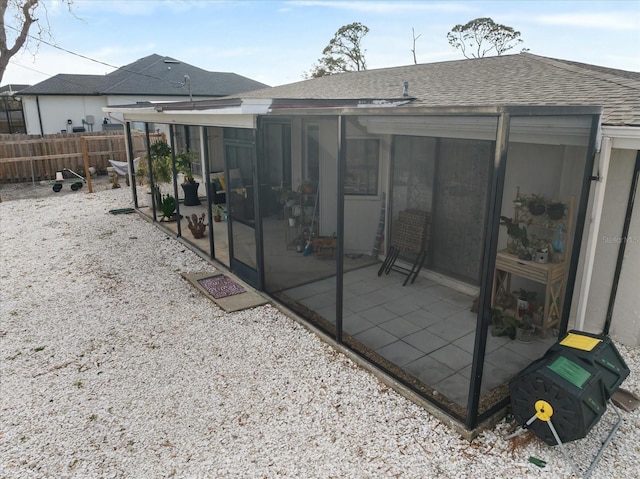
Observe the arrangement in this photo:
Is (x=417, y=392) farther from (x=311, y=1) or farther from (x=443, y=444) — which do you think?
(x=311, y=1)

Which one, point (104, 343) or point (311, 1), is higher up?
point (311, 1)

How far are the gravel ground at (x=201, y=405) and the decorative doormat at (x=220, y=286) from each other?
0.21 meters

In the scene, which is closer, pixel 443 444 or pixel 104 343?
pixel 443 444

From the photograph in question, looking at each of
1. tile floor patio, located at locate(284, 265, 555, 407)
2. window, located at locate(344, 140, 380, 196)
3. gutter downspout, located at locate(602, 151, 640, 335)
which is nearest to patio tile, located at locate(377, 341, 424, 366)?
tile floor patio, located at locate(284, 265, 555, 407)

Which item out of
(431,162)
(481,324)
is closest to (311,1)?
(431,162)

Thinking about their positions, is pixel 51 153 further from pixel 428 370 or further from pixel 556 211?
pixel 556 211

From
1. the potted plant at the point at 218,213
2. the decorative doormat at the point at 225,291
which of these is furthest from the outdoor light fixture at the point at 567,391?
the potted plant at the point at 218,213

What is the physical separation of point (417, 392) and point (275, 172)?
556 cm

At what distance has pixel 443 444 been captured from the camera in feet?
11.6

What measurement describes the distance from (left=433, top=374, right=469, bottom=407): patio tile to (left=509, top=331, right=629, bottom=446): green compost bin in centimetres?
59

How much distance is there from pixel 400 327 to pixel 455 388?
1.26 m

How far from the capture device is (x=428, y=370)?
14.9 feet

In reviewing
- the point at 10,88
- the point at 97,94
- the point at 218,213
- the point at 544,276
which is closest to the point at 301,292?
the point at 544,276

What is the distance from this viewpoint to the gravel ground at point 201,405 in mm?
3365
